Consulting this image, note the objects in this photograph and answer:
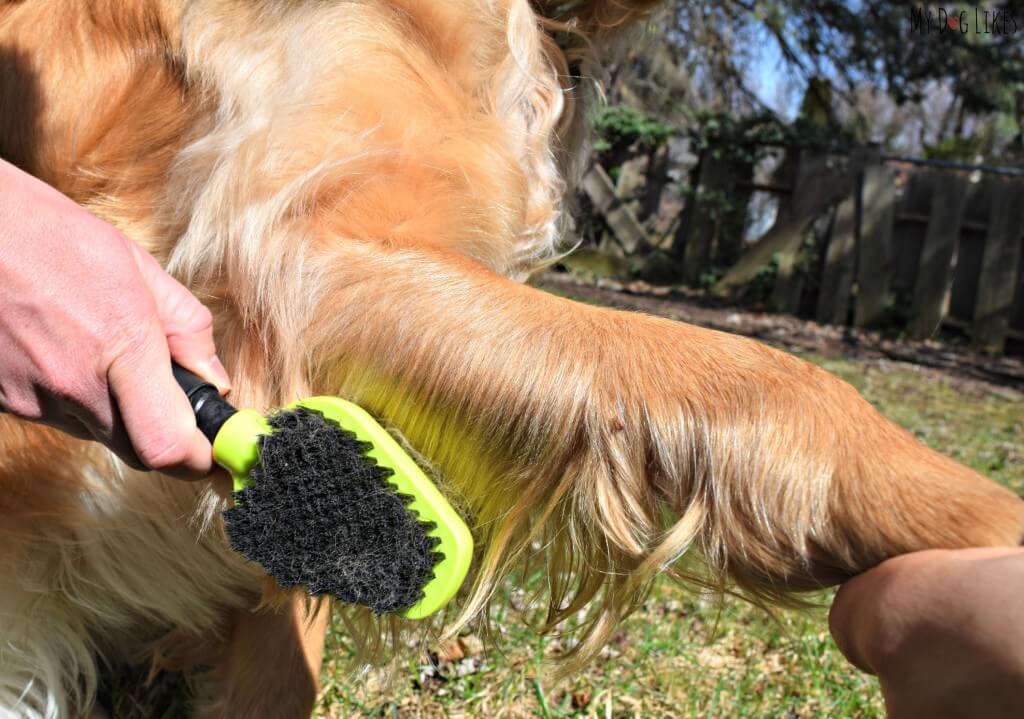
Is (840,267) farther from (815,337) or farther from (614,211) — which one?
(614,211)

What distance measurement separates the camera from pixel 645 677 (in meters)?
2.79

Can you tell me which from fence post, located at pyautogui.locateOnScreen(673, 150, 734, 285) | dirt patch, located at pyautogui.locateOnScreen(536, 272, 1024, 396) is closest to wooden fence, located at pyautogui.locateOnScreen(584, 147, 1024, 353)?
fence post, located at pyautogui.locateOnScreen(673, 150, 734, 285)

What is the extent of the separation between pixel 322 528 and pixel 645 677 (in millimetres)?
1564

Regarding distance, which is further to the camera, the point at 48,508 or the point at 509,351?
the point at 48,508

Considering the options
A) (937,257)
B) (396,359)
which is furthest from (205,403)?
(937,257)

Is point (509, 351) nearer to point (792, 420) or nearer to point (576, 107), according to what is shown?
point (792, 420)

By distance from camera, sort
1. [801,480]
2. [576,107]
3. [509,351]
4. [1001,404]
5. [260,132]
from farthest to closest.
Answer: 1. [1001,404]
2. [576,107]
3. [260,132]
4. [509,351]
5. [801,480]

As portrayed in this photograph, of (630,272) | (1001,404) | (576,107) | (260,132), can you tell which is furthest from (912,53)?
(260,132)

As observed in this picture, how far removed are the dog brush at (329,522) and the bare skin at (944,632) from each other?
2.02 ft

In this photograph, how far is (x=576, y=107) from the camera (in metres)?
2.95

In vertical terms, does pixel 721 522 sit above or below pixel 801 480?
below

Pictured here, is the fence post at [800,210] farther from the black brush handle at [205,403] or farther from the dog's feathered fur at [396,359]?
the black brush handle at [205,403]

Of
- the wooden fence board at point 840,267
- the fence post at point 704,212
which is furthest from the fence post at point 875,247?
the fence post at point 704,212

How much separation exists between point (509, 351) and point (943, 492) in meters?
0.76
